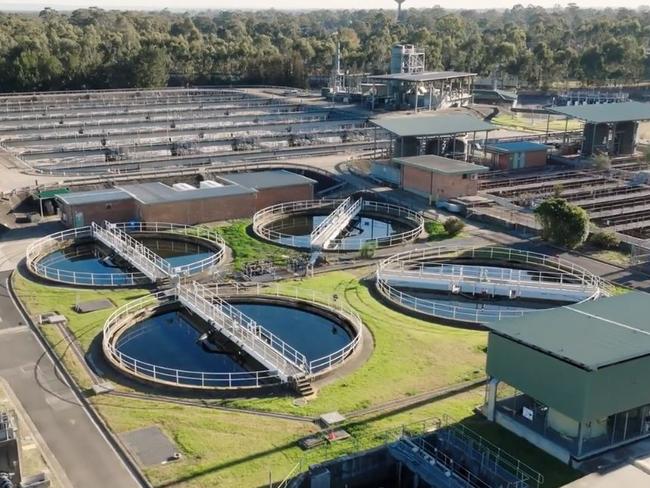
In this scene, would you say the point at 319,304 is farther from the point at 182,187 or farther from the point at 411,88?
the point at 411,88

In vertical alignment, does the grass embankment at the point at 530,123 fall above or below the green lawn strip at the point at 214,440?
above

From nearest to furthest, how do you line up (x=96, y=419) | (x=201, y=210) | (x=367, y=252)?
(x=96, y=419) → (x=367, y=252) → (x=201, y=210)

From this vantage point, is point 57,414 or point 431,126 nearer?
point 57,414

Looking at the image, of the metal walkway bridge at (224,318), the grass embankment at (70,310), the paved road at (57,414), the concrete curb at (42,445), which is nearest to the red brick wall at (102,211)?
the metal walkway bridge at (224,318)

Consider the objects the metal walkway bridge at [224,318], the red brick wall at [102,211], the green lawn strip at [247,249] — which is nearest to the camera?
the metal walkway bridge at [224,318]

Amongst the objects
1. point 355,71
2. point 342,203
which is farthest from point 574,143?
point 355,71

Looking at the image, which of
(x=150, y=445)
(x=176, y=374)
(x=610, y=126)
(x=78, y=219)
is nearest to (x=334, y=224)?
(x=78, y=219)

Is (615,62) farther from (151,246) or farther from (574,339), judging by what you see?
(574,339)

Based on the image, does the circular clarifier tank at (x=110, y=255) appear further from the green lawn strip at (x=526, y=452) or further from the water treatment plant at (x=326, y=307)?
the green lawn strip at (x=526, y=452)
